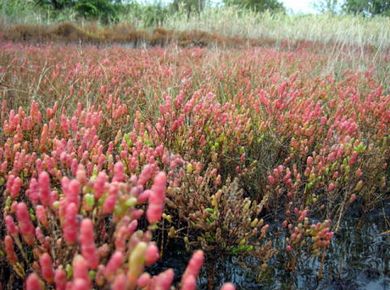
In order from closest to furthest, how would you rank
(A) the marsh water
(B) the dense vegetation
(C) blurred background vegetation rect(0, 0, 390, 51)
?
(B) the dense vegetation, (A) the marsh water, (C) blurred background vegetation rect(0, 0, 390, 51)

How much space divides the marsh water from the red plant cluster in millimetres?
122

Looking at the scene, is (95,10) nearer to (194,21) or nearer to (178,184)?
(194,21)

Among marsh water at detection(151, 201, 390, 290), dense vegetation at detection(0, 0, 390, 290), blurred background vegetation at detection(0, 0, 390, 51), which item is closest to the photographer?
dense vegetation at detection(0, 0, 390, 290)

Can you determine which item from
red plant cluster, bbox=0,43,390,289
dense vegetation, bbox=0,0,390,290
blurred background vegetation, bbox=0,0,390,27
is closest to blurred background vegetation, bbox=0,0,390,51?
blurred background vegetation, bbox=0,0,390,27

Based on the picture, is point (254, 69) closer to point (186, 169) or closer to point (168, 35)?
point (186, 169)

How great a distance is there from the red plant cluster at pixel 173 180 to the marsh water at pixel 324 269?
0.12 metres

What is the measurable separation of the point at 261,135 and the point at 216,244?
112cm

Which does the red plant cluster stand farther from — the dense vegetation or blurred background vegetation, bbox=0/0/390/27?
blurred background vegetation, bbox=0/0/390/27

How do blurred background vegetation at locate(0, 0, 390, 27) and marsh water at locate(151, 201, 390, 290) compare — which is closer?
marsh water at locate(151, 201, 390, 290)

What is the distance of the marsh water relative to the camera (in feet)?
7.14

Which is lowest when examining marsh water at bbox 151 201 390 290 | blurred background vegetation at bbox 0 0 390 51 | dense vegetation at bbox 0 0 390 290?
marsh water at bbox 151 201 390 290

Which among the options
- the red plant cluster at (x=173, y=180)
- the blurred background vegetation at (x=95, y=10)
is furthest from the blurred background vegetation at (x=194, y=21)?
the red plant cluster at (x=173, y=180)

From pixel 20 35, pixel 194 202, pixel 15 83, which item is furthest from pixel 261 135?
pixel 20 35

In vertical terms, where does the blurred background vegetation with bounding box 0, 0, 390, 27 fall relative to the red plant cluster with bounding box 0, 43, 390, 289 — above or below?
above
